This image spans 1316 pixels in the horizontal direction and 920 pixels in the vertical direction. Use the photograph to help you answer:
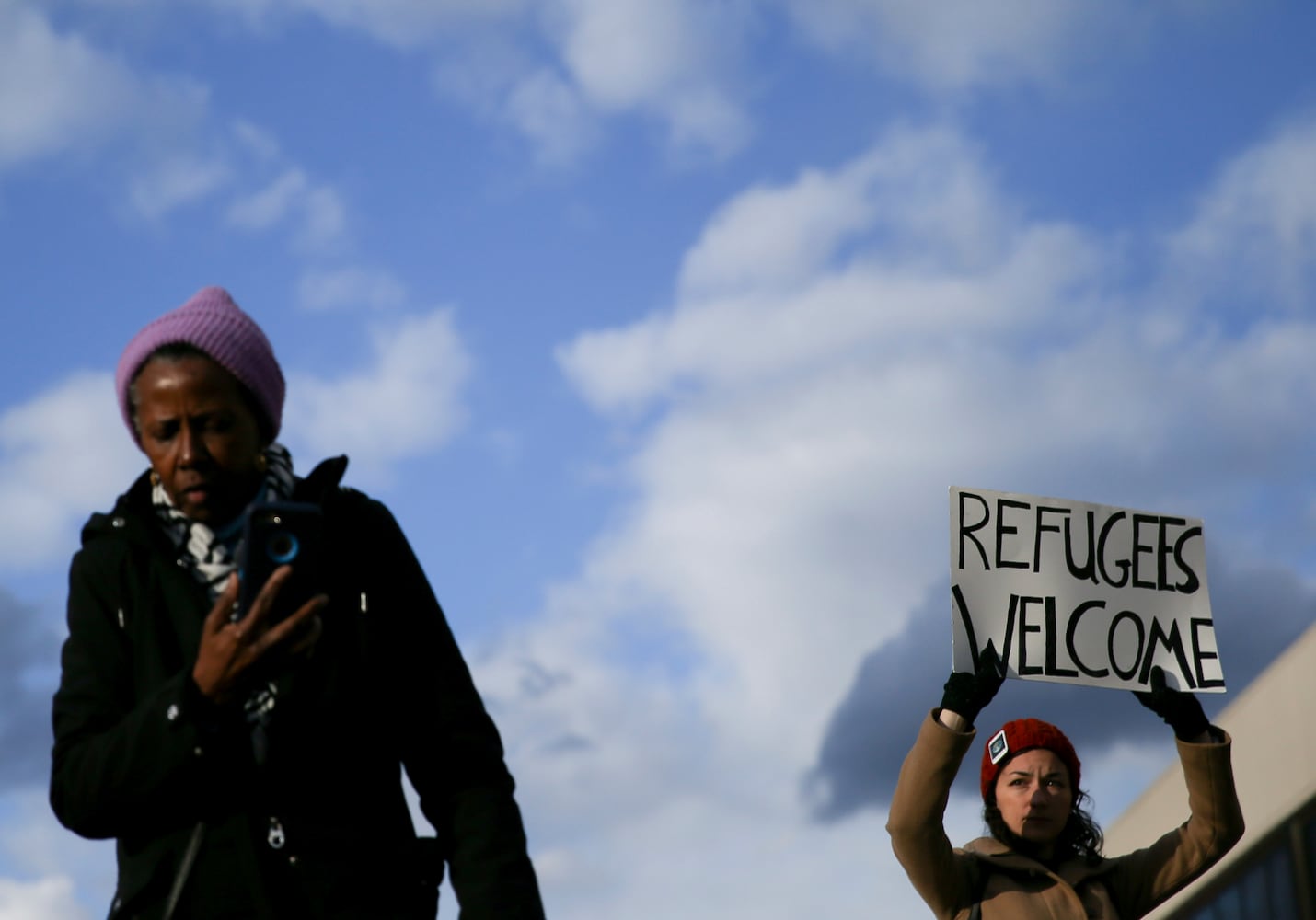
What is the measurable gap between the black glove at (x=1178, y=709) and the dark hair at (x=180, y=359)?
Result: 378 cm

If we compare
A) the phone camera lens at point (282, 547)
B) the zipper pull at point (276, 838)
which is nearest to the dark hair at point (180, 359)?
the phone camera lens at point (282, 547)

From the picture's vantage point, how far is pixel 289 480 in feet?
9.81

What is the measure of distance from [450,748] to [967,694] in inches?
113

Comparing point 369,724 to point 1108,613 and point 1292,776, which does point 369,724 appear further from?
point 1292,776

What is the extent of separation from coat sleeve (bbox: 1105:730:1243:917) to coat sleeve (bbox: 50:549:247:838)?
3743 mm

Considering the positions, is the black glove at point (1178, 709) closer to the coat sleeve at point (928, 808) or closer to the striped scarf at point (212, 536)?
the coat sleeve at point (928, 808)

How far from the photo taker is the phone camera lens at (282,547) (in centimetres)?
265

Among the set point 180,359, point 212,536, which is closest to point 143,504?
point 212,536

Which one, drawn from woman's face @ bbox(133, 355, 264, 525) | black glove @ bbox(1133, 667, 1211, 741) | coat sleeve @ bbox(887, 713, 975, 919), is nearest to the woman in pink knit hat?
woman's face @ bbox(133, 355, 264, 525)

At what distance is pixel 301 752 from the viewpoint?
2807 millimetres

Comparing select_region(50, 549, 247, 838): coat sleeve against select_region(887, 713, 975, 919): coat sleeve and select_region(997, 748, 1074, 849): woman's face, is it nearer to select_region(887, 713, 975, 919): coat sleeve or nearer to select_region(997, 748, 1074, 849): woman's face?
select_region(887, 713, 975, 919): coat sleeve

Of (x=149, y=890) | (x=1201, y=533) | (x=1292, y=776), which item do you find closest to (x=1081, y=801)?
(x=1201, y=533)

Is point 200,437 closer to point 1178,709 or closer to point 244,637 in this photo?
point 244,637

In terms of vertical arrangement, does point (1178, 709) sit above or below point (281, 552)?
above
